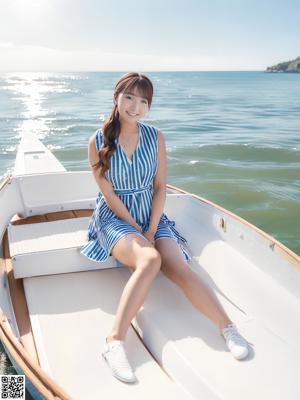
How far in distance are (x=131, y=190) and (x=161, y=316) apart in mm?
722

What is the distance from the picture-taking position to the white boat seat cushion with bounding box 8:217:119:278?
8.19 feet

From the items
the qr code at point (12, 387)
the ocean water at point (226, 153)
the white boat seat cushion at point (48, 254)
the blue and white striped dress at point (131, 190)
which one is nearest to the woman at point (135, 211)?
the blue and white striped dress at point (131, 190)

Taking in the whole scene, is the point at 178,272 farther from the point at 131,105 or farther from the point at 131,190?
the point at 131,105

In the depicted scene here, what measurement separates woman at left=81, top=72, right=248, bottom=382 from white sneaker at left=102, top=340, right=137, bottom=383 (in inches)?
1.7

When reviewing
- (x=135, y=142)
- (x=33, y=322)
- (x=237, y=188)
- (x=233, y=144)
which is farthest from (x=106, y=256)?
(x=233, y=144)

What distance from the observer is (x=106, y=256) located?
7.78 feet

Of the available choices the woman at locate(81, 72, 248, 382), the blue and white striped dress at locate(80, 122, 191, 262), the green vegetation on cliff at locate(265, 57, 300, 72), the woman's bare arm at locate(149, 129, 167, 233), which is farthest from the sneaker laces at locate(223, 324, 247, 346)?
the green vegetation on cliff at locate(265, 57, 300, 72)

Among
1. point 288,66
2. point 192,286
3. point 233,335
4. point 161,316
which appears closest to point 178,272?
point 192,286

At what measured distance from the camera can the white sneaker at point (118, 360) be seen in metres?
1.75

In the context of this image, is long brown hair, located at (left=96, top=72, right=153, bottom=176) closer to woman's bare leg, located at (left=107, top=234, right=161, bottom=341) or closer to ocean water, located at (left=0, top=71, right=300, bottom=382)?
woman's bare leg, located at (left=107, top=234, right=161, bottom=341)

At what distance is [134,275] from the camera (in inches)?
78.5

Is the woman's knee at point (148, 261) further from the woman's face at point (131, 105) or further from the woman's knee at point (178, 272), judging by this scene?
the woman's face at point (131, 105)

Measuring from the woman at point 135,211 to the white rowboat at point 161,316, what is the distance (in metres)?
0.14

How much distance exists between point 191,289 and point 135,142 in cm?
88
